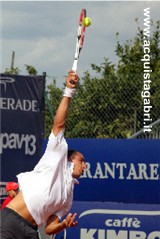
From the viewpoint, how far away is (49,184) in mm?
6336

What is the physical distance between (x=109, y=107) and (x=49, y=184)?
6156mm

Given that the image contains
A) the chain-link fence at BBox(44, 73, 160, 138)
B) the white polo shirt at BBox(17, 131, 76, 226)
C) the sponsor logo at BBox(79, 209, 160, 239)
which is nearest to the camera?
the white polo shirt at BBox(17, 131, 76, 226)

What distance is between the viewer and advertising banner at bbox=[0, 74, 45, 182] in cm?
1158

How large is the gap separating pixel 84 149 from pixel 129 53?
4037 mm

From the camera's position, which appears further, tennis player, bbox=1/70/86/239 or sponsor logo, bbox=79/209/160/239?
sponsor logo, bbox=79/209/160/239

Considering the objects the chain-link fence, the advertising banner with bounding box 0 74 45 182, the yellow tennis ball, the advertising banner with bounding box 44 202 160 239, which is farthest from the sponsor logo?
the yellow tennis ball

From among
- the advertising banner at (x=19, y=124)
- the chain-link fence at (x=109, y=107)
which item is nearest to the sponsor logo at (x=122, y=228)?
the advertising banner at (x=19, y=124)

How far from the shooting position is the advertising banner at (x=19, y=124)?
11578 mm

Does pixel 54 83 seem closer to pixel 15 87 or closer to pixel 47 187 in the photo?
pixel 15 87

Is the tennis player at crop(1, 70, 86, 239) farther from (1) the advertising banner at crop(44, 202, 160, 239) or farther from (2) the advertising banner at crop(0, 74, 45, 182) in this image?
(2) the advertising banner at crop(0, 74, 45, 182)

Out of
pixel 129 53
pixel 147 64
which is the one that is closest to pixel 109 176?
pixel 147 64

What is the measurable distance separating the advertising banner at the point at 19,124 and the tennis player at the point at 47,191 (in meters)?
5.12

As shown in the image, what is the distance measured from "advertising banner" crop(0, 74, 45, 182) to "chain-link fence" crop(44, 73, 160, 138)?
2.28ft

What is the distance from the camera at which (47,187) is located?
6336 mm
